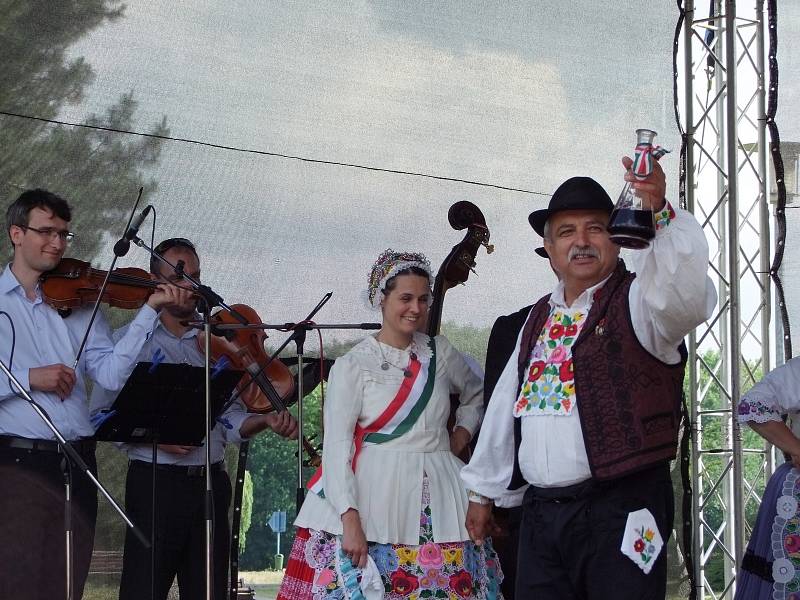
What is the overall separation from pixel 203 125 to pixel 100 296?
52.4 inches

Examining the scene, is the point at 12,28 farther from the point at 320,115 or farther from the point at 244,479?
the point at 244,479

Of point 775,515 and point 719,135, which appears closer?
point 775,515

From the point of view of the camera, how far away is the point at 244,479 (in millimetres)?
4598

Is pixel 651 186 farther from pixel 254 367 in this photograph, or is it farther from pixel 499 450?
pixel 254 367

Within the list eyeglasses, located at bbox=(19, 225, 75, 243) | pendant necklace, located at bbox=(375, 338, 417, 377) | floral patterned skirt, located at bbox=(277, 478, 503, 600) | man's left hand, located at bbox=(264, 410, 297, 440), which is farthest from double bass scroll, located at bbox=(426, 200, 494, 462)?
eyeglasses, located at bbox=(19, 225, 75, 243)

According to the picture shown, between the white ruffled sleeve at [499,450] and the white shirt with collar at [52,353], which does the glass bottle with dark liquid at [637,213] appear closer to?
the white ruffled sleeve at [499,450]

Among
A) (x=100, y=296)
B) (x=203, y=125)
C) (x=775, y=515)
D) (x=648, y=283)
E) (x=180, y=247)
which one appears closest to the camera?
(x=648, y=283)

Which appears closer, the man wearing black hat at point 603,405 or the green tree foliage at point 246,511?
the man wearing black hat at point 603,405

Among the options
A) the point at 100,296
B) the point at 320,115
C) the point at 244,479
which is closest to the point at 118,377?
the point at 100,296

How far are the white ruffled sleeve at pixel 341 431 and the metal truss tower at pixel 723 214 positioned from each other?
199 cm

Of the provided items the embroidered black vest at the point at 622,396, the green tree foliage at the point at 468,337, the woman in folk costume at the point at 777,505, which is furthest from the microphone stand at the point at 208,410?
the woman in folk costume at the point at 777,505

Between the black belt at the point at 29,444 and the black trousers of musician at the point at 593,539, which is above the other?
the black belt at the point at 29,444

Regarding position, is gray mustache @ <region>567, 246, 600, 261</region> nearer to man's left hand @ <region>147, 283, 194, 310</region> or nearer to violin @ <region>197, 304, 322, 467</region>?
man's left hand @ <region>147, 283, 194, 310</region>

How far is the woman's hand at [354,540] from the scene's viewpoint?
3246mm
